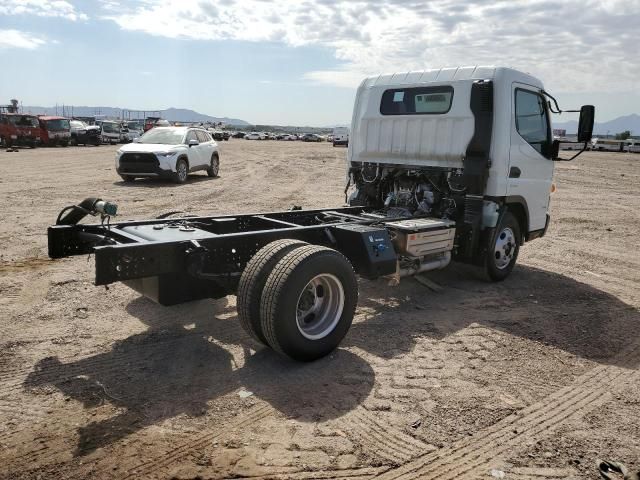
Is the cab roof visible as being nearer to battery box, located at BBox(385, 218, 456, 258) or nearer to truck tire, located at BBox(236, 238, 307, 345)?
battery box, located at BBox(385, 218, 456, 258)

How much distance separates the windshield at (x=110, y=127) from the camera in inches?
1478

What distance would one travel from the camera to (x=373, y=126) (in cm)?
750

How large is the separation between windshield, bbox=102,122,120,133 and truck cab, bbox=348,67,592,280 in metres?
33.8

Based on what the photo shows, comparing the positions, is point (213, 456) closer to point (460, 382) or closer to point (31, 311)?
point (460, 382)

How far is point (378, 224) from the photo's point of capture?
6.01 metres

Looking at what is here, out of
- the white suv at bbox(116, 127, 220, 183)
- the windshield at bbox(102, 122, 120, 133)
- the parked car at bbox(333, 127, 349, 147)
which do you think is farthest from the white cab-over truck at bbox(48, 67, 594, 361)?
the parked car at bbox(333, 127, 349, 147)

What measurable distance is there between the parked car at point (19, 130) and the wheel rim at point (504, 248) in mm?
29850

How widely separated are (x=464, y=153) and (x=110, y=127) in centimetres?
3565

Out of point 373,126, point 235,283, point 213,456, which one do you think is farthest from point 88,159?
point 213,456

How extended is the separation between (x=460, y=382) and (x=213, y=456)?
200cm

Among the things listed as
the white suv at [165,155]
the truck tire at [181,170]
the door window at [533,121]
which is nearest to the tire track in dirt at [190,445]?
the door window at [533,121]

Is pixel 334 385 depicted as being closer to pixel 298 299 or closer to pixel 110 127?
pixel 298 299

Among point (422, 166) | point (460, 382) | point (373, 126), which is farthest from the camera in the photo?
point (373, 126)

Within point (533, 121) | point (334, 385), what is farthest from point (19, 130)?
point (334, 385)
